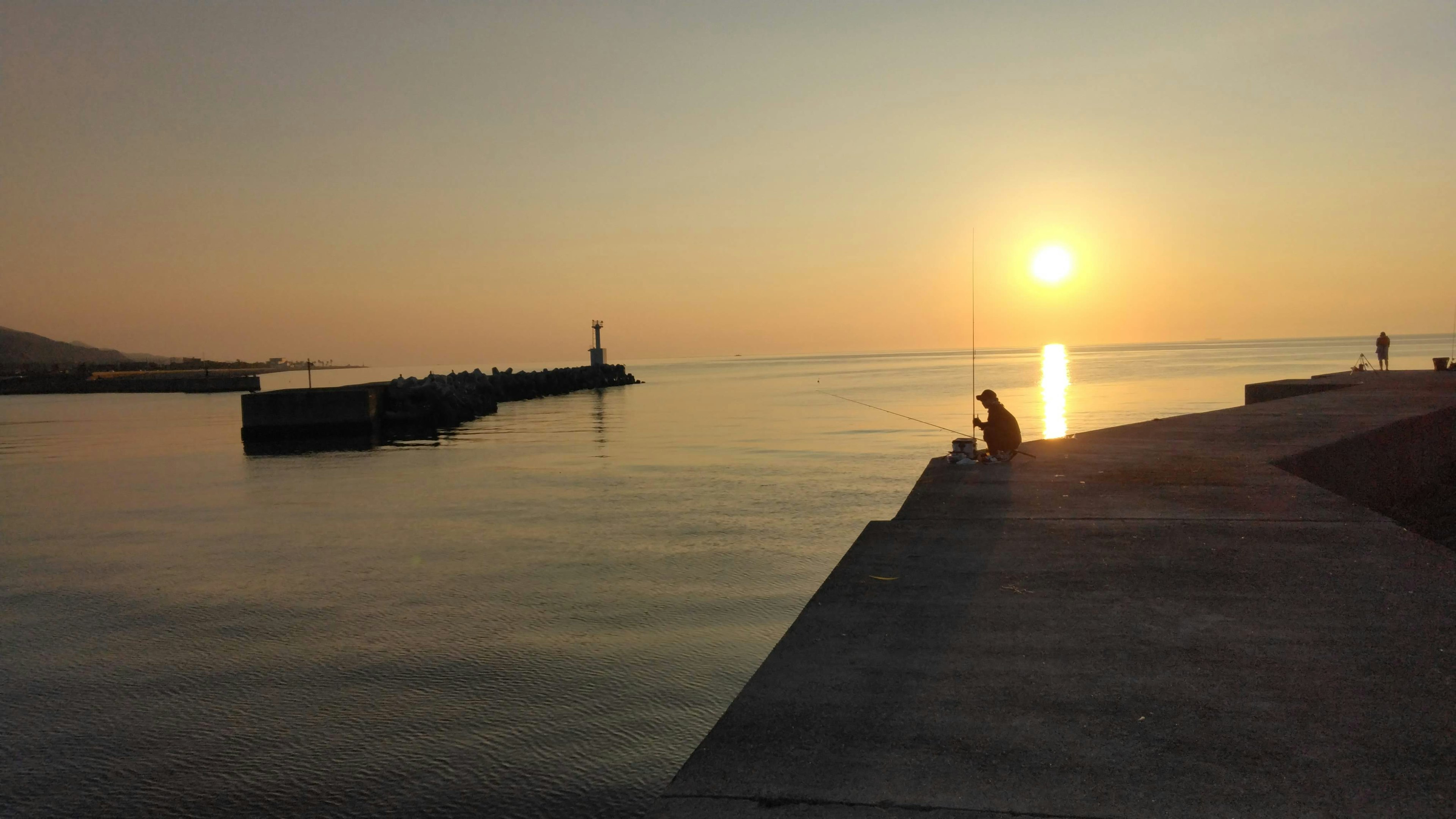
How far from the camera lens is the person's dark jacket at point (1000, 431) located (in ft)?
33.6

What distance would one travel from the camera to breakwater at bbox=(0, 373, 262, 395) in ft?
250

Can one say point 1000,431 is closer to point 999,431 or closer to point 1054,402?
point 999,431

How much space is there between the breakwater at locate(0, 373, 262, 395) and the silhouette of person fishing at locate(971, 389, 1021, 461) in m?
72.0

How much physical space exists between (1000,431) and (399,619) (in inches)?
240

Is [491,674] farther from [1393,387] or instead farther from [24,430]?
[24,430]

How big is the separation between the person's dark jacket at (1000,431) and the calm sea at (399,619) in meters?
1.91

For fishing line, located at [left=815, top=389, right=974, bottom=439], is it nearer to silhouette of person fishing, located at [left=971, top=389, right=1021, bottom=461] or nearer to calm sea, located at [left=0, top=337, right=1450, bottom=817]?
calm sea, located at [left=0, top=337, right=1450, bottom=817]

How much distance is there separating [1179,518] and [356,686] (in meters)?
5.59

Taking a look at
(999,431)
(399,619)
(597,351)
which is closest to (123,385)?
(597,351)

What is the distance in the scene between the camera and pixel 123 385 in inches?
3206

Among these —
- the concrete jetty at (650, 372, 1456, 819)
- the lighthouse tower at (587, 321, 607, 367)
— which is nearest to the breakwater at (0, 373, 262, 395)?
the lighthouse tower at (587, 321, 607, 367)

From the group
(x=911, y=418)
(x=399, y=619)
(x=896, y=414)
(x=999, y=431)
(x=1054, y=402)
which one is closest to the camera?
(x=399, y=619)

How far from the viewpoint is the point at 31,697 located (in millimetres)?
6211

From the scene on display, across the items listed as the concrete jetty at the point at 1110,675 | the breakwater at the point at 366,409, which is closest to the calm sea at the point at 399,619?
the concrete jetty at the point at 1110,675
